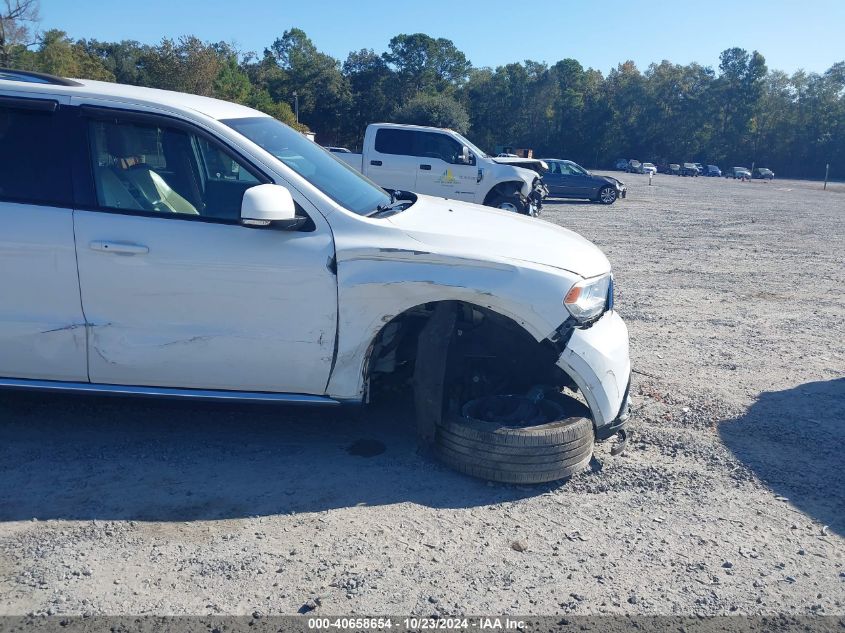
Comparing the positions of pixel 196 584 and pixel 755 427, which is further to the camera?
pixel 755 427

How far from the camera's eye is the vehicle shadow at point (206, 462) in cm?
362

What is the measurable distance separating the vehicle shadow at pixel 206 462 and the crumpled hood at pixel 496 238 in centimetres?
107

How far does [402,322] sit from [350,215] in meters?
0.66

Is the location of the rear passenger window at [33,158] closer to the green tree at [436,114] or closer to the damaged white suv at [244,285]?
the damaged white suv at [244,285]

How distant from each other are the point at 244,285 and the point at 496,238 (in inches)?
54.4

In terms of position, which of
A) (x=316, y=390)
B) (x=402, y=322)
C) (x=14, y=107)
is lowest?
(x=316, y=390)

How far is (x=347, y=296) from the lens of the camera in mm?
3811

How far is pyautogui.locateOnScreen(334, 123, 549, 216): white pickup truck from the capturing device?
16172 mm

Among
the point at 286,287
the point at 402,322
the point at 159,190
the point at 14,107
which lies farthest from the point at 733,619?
the point at 14,107

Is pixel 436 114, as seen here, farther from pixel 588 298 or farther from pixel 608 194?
pixel 588 298

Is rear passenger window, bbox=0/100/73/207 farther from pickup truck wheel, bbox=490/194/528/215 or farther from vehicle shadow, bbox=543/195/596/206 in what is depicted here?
vehicle shadow, bbox=543/195/596/206

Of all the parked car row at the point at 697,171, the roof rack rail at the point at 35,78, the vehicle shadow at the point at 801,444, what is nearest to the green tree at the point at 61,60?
the roof rack rail at the point at 35,78

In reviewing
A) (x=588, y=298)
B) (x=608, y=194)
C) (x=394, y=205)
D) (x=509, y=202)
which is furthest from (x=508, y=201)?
(x=588, y=298)

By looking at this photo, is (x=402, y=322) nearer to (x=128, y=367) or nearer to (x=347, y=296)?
(x=347, y=296)
